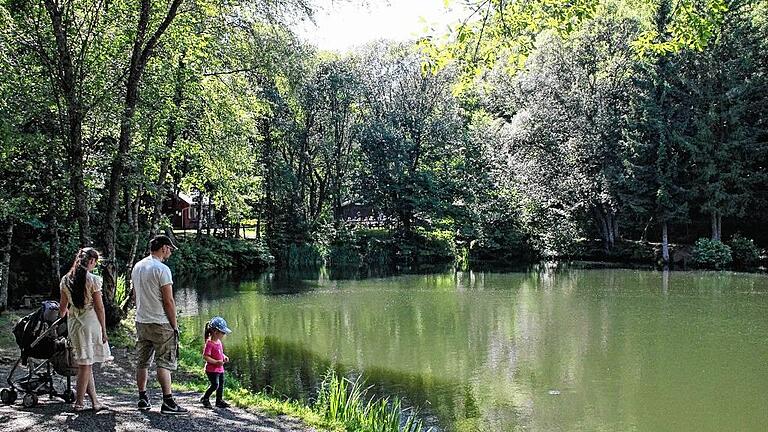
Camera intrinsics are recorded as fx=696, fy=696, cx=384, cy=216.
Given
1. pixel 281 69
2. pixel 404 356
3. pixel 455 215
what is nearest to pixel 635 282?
pixel 455 215

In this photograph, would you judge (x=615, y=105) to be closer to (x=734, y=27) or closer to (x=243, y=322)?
(x=734, y=27)

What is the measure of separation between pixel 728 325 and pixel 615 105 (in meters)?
19.0

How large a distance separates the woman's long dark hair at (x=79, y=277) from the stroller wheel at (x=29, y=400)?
94 centimetres

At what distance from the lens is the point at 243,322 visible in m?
16.0

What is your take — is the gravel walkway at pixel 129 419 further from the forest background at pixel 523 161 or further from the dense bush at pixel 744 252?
the dense bush at pixel 744 252

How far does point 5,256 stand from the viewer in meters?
11.1

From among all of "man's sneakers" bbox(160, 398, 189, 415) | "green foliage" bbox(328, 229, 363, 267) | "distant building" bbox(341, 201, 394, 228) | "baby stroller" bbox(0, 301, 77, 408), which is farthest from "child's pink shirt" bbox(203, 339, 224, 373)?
"distant building" bbox(341, 201, 394, 228)

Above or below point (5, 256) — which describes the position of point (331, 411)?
below

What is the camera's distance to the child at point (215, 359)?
20.1 ft

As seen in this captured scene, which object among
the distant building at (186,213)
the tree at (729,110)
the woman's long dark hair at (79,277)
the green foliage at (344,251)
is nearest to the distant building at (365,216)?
the green foliage at (344,251)

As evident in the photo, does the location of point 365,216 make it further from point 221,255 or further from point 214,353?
point 214,353

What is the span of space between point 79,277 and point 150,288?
1.70 ft

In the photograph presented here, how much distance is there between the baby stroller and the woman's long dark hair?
34 cm

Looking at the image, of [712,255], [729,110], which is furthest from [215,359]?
[729,110]
